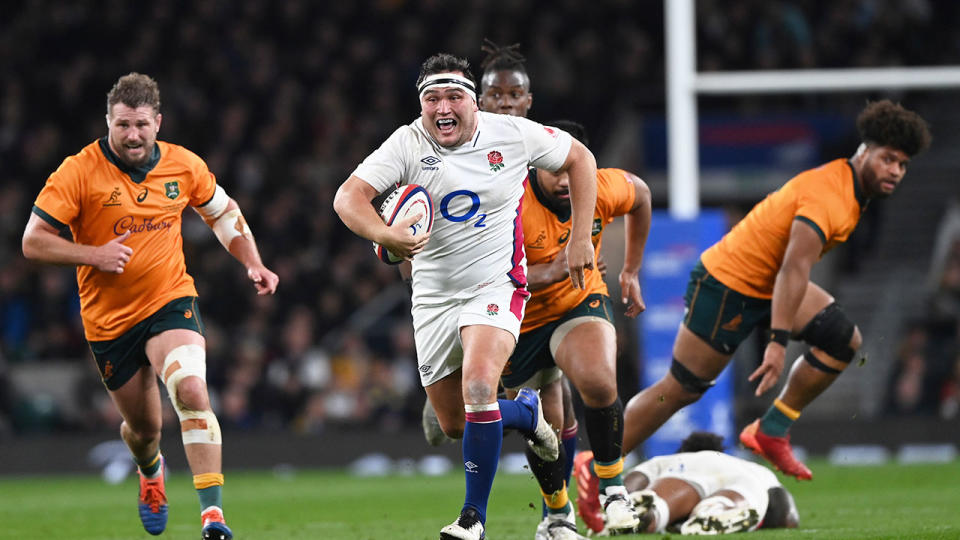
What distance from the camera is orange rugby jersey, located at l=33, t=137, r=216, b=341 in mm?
7141

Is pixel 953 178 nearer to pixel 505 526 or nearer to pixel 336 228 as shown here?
pixel 336 228

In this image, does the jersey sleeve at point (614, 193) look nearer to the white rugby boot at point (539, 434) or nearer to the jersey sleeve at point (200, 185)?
the white rugby boot at point (539, 434)

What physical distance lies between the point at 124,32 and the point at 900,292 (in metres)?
11.3

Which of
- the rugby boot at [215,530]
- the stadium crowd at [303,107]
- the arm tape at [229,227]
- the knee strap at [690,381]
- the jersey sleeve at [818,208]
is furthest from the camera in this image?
the stadium crowd at [303,107]

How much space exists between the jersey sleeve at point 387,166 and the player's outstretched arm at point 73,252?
133cm

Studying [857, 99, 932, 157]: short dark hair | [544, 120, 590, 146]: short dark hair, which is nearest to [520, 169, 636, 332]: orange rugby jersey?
[544, 120, 590, 146]: short dark hair

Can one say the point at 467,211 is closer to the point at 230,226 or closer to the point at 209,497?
the point at 230,226

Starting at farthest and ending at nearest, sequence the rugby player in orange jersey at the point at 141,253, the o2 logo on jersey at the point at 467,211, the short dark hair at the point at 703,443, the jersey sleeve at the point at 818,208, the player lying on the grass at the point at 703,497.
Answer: the short dark hair at the point at 703,443, the jersey sleeve at the point at 818,208, the player lying on the grass at the point at 703,497, the rugby player in orange jersey at the point at 141,253, the o2 logo on jersey at the point at 467,211

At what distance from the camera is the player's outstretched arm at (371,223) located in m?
6.12

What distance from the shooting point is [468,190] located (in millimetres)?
6543

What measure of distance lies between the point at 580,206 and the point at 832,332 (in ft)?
7.87

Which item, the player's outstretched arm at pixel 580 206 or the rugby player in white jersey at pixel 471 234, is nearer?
the rugby player in white jersey at pixel 471 234

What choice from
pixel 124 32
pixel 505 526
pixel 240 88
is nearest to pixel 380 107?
pixel 240 88

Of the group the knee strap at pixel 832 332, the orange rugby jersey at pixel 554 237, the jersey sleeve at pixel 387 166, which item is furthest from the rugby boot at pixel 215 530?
the knee strap at pixel 832 332
